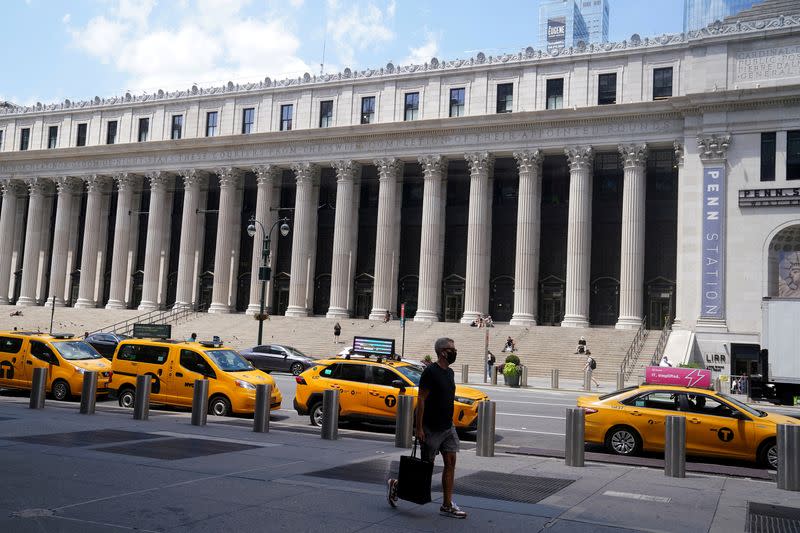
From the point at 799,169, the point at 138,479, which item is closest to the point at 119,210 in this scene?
the point at 799,169

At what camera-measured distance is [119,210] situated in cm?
6238

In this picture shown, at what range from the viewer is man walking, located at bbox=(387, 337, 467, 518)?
8.84 meters

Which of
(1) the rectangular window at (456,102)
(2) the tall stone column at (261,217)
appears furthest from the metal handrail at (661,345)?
(2) the tall stone column at (261,217)

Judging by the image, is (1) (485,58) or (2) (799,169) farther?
(1) (485,58)

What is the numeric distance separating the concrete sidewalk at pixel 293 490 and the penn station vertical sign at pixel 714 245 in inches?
1265

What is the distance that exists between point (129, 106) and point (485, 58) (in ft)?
104

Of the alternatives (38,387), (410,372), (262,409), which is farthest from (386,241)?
(262,409)

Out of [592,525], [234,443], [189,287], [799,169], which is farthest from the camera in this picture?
[189,287]

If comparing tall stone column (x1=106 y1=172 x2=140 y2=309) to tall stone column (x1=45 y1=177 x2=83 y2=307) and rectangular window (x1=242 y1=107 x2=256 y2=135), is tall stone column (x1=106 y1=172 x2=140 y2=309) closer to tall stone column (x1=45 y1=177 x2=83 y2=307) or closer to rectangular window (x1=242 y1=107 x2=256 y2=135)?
tall stone column (x1=45 y1=177 x2=83 y2=307)

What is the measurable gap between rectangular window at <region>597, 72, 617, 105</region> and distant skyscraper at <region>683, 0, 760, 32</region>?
227ft

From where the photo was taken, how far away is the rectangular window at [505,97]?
51.7m

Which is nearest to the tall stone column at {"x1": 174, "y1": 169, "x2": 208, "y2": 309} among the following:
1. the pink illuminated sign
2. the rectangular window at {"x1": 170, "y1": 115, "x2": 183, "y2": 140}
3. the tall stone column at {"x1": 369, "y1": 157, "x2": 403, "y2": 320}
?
the rectangular window at {"x1": 170, "y1": 115, "x2": 183, "y2": 140}

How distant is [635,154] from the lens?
4722 cm

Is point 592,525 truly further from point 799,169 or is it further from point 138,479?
point 799,169
